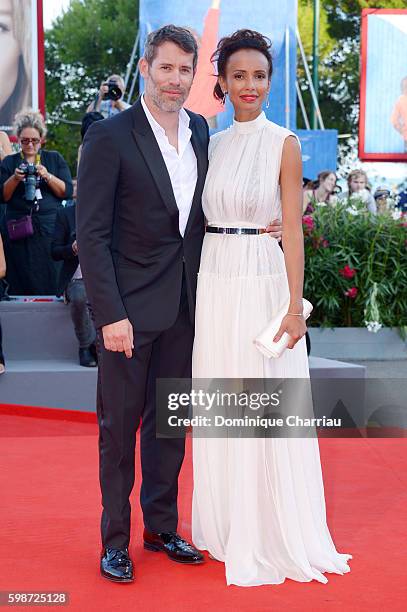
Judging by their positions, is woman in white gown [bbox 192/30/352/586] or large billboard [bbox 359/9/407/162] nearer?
woman in white gown [bbox 192/30/352/586]

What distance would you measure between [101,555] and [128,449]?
40cm

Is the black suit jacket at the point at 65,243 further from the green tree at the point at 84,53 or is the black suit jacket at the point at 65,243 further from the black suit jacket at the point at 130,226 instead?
the green tree at the point at 84,53

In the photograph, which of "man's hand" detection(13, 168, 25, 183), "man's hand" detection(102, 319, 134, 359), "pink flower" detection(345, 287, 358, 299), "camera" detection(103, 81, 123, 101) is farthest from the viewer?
"pink flower" detection(345, 287, 358, 299)

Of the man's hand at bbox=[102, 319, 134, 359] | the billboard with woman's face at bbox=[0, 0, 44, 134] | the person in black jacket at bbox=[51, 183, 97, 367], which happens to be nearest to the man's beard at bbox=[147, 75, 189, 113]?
the man's hand at bbox=[102, 319, 134, 359]

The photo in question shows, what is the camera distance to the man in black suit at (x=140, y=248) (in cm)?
326

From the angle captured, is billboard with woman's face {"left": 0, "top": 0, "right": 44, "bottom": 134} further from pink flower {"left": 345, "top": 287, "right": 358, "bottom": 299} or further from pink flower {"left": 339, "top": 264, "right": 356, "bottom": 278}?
pink flower {"left": 345, "top": 287, "right": 358, "bottom": 299}

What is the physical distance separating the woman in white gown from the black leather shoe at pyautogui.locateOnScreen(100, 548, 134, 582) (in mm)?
350

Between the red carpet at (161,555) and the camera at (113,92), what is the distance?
3037mm

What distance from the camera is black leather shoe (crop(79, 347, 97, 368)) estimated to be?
6539mm

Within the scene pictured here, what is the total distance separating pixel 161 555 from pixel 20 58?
7.93 metres

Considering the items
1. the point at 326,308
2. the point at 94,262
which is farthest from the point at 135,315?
the point at 326,308

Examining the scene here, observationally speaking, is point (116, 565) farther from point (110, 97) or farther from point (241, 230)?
point (110, 97)

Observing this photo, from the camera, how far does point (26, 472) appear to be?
488 cm

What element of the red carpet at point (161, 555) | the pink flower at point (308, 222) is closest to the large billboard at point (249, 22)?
the pink flower at point (308, 222)
